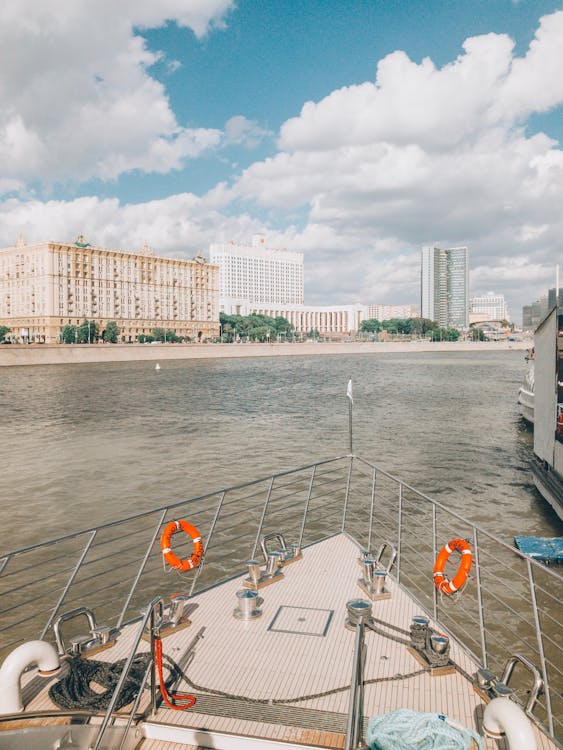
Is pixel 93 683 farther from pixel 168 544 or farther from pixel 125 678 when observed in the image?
pixel 168 544

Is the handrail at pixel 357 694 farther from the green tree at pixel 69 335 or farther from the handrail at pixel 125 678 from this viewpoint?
the green tree at pixel 69 335

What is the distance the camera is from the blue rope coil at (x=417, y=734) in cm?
329

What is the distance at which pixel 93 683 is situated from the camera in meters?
4.20

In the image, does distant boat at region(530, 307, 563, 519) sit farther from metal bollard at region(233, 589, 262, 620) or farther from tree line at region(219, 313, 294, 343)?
tree line at region(219, 313, 294, 343)

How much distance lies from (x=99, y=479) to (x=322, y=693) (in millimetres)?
13700

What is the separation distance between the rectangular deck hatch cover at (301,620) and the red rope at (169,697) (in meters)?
1.23

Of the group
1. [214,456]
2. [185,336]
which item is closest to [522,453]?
[214,456]

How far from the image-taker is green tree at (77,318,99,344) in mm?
112375

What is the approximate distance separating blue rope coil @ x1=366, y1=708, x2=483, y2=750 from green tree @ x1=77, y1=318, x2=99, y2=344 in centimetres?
11516

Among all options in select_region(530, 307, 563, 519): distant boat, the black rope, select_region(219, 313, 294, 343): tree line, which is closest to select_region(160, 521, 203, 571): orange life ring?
the black rope

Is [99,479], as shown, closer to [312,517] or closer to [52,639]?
[312,517]

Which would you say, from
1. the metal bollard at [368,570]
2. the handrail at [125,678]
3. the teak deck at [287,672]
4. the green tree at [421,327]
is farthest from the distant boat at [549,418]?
the green tree at [421,327]

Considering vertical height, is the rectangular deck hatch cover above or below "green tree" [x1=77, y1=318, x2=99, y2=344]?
below

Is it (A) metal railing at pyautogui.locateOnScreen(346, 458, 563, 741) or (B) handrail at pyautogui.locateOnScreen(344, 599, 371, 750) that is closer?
(B) handrail at pyautogui.locateOnScreen(344, 599, 371, 750)
